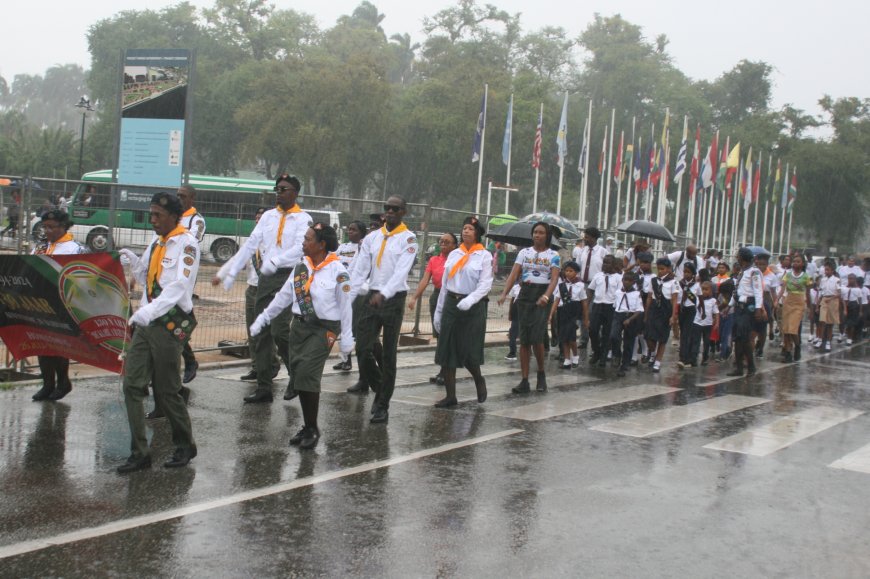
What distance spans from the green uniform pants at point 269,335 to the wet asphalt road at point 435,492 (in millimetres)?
316

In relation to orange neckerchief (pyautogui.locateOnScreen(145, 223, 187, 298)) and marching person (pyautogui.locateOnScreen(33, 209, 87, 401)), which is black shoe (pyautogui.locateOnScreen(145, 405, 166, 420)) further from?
orange neckerchief (pyautogui.locateOnScreen(145, 223, 187, 298))

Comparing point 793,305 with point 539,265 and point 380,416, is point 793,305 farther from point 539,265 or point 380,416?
point 380,416

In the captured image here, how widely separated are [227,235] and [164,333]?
18.5ft

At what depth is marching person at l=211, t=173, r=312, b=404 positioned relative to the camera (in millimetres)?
9242

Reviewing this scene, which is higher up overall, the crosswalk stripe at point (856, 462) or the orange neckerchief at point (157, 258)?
the orange neckerchief at point (157, 258)

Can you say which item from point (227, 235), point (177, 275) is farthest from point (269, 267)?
point (227, 235)

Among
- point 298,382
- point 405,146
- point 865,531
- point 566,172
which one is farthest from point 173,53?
point 566,172

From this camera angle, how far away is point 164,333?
6.60 metres

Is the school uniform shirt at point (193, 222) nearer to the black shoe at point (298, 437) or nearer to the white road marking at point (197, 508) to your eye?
the black shoe at point (298, 437)

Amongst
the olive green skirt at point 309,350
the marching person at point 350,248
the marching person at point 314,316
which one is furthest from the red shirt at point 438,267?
the olive green skirt at point 309,350

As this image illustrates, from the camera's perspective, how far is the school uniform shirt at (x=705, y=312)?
48.8 feet

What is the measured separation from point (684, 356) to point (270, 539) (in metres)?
10.7

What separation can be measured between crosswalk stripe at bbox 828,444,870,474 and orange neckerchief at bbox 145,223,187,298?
5.36 meters

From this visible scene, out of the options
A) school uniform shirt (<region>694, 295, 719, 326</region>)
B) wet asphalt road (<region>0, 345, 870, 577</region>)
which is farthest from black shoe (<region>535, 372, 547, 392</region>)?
school uniform shirt (<region>694, 295, 719, 326</region>)
